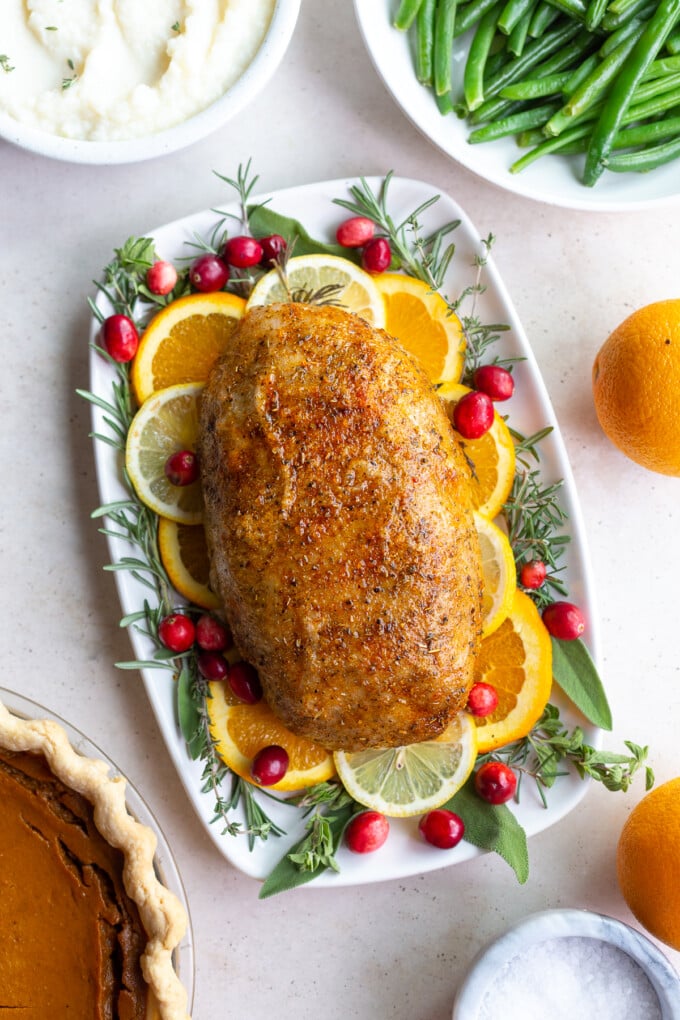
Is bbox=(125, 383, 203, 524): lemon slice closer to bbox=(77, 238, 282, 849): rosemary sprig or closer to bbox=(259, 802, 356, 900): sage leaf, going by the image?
bbox=(77, 238, 282, 849): rosemary sprig


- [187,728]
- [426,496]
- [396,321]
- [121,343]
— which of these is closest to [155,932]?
[187,728]

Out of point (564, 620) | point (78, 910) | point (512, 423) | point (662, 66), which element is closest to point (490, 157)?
point (662, 66)

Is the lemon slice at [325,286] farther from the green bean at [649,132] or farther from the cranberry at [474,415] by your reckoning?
the green bean at [649,132]

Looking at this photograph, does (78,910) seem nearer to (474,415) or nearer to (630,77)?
(474,415)

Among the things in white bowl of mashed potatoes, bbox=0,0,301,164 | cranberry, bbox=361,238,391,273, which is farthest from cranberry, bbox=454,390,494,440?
white bowl of mashed potatoes, bbox=0,0,301,164

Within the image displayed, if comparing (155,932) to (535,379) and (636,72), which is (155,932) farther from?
(636,72)
